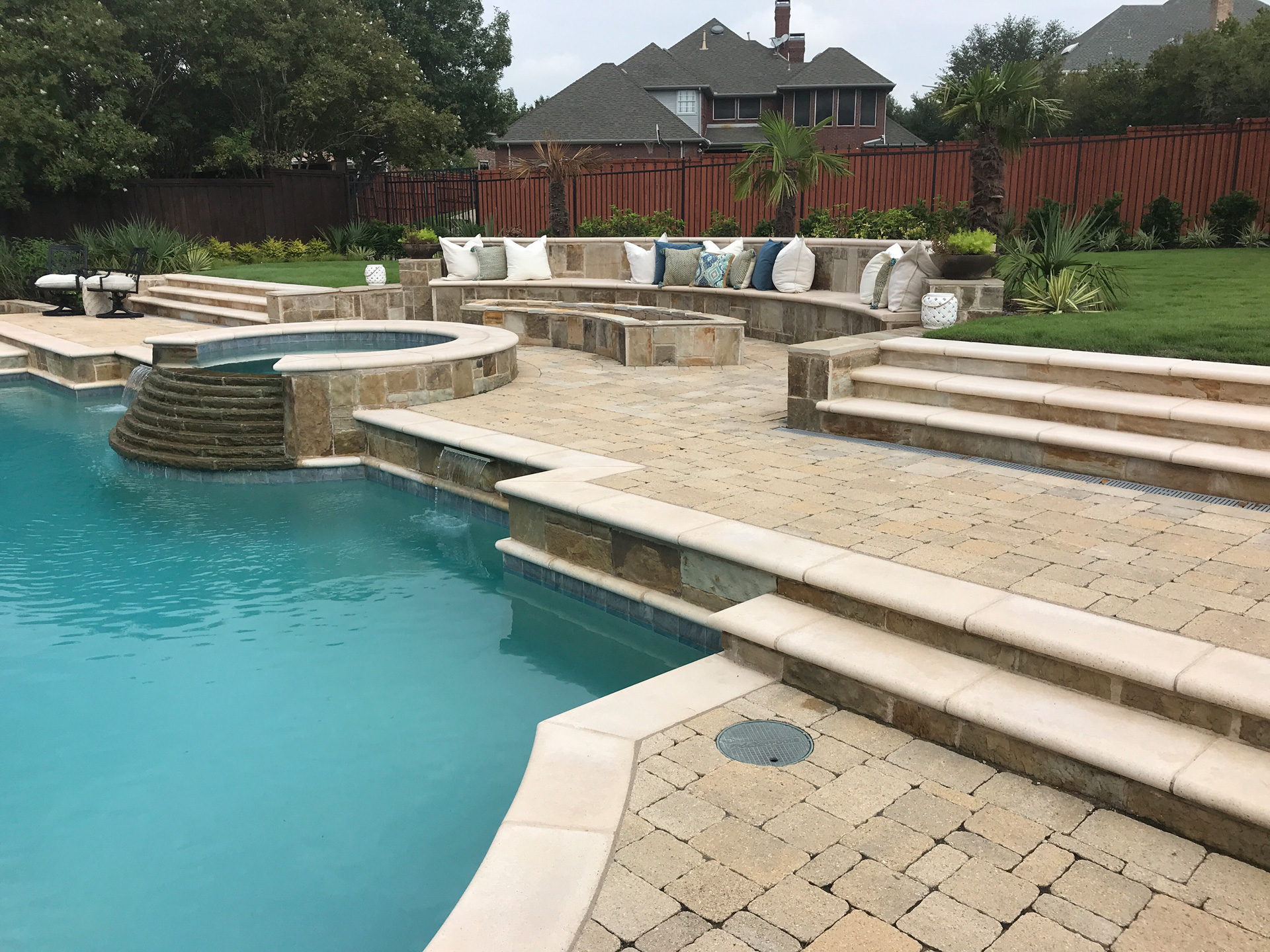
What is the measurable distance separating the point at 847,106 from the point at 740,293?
85.8 ft

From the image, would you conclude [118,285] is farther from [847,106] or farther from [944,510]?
[847,106]

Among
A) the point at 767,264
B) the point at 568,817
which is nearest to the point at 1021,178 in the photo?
the point at 767,264

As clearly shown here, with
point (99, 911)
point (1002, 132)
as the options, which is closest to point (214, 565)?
point (99, 911)

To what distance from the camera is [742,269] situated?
12.2m

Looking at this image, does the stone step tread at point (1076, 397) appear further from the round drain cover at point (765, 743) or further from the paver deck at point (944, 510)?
the round drain cover at point (765, 743)

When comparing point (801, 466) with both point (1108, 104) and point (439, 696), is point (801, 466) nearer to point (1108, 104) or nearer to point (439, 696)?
point (439, 696)

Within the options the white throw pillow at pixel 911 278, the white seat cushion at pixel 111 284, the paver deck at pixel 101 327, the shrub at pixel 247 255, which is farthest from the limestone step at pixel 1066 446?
the shrub at pixel 247 255

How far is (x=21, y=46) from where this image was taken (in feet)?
59.3

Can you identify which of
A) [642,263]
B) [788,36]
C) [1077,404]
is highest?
[788,36]

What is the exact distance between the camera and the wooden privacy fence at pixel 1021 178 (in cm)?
1438

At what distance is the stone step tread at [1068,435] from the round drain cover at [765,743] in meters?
3.13

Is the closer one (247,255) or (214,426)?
(214,426)

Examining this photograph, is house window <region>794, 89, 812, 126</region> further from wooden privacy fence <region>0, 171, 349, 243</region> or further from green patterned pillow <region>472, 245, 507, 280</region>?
green patterned pillow <region>472, 245, 507, 280</region>

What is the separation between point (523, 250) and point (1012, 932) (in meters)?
12.7
